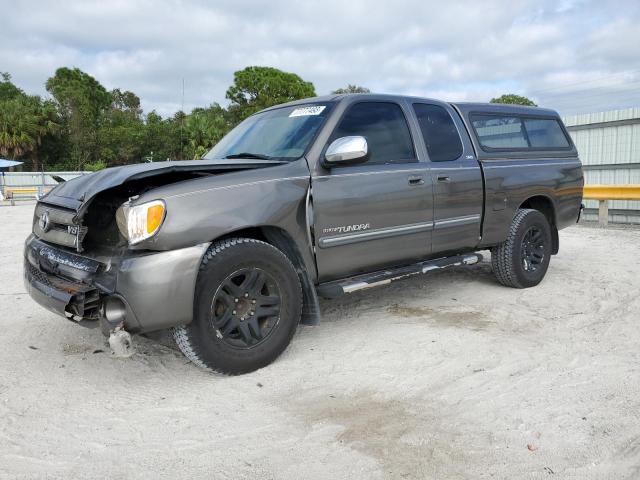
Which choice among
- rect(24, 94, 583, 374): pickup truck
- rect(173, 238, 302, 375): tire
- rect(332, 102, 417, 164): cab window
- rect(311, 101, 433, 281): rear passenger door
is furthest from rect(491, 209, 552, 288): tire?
rect(173, 238, 302, 375): tire

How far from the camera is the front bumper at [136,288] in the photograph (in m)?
2.90

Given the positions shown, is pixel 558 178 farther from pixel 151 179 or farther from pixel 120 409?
pixel 120 409

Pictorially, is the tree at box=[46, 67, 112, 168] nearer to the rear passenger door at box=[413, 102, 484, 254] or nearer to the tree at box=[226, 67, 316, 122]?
the tree at box=[226, 67, 316, 122]

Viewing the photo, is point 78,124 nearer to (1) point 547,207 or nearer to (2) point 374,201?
(1) point 547,207

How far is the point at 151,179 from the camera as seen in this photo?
326 centimetres

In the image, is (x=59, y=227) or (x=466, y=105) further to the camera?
(x=466, y=105)

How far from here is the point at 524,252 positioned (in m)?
5.48

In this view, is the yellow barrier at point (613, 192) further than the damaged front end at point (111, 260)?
Yes

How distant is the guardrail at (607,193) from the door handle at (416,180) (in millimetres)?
7664

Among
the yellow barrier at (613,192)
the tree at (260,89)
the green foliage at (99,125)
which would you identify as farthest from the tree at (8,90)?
the yellow barrier at (613,192)

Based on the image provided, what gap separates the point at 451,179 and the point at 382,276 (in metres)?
1.15

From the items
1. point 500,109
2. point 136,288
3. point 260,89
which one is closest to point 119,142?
point 260,89

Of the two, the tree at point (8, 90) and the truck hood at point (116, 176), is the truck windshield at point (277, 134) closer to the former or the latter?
the truck hood at point (116, 176)

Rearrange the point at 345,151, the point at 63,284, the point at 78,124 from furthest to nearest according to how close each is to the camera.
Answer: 1. the point at 78,124
2. the point at 345,151
3. the point at 63,284
